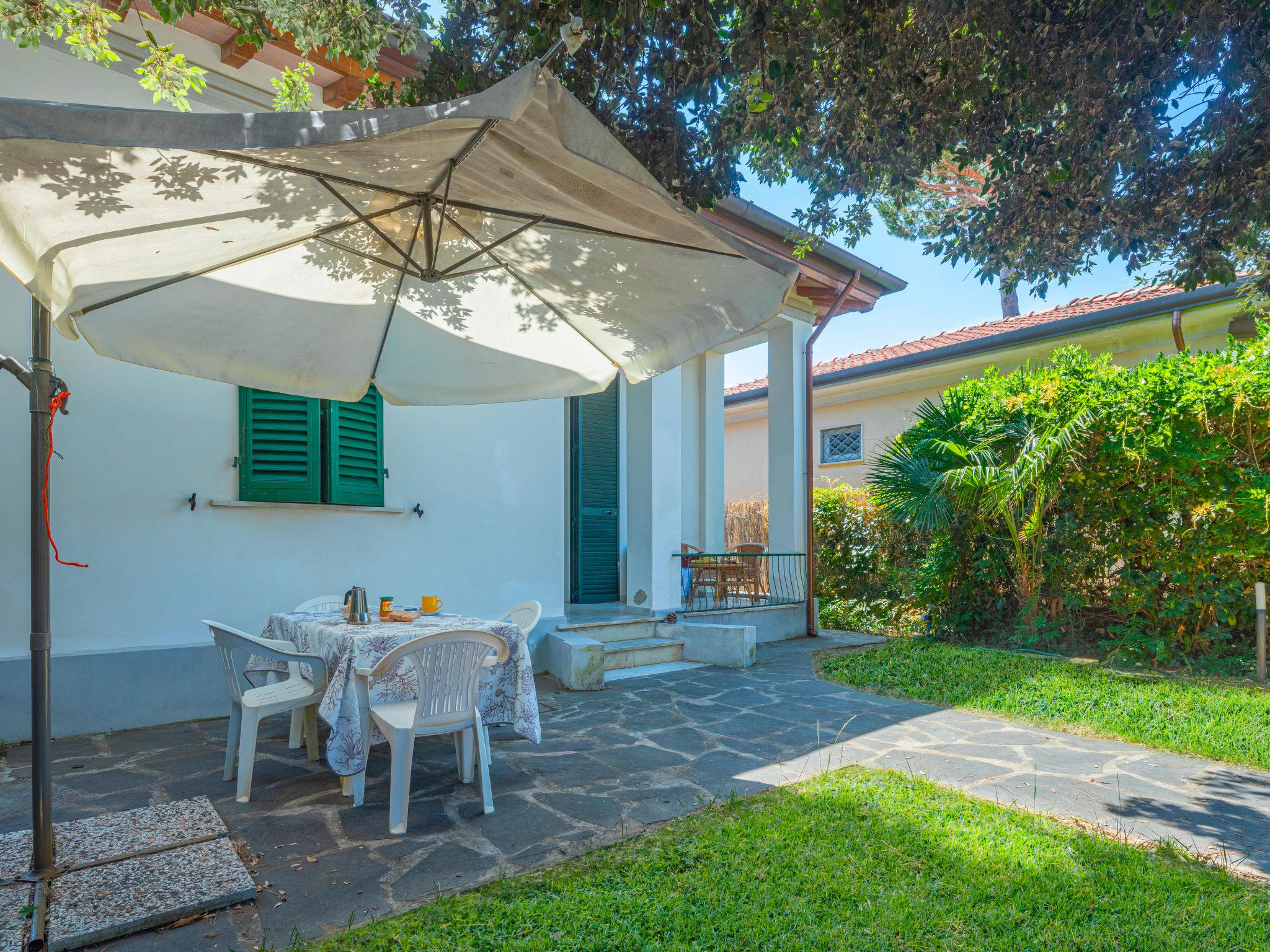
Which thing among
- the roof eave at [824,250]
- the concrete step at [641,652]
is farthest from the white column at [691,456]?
the concrete step at [641,652]

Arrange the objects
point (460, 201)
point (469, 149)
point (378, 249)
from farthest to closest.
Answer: point (378, 249), point (460, 201), point (469, 149)

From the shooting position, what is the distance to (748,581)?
33.2 feet

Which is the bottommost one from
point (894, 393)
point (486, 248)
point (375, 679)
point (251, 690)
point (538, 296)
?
point (251, 690)

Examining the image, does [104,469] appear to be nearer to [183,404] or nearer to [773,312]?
[183,404]

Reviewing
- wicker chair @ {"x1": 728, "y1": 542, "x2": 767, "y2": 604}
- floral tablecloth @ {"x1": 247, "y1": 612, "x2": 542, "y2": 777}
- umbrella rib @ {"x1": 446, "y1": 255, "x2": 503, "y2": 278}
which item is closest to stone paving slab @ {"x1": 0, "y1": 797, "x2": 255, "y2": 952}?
floral tablecloth @ {"x1": 247, "y1": 612, "x2": 542, "y2": 777}

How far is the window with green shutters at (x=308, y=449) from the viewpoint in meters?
5.75

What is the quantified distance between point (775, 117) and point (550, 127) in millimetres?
2503

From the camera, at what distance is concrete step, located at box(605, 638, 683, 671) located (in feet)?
24.5

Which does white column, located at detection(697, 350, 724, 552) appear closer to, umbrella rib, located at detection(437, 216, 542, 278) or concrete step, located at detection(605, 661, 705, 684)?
concrete step, located at detection(605, 661, 705, 684)

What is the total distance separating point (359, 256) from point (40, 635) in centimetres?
205

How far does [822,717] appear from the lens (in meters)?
5.62

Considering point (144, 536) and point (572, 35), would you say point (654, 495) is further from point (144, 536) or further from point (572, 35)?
point (572, 35)

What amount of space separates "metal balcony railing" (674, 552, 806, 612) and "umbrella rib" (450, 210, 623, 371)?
18.5ft

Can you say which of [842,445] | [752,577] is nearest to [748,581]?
[752,577]
